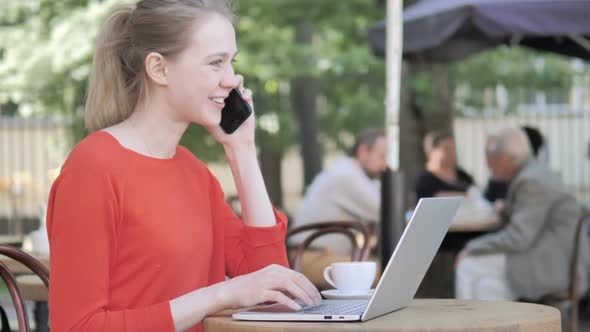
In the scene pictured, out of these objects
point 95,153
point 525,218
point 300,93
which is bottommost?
point 525,218

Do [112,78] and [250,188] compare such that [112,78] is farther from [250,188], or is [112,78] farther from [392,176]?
[392,176]

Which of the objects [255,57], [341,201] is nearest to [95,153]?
[341,201]

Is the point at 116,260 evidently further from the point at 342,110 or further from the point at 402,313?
the point at 342,110

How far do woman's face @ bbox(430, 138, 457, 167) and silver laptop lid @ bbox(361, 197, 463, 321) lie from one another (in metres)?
6.76

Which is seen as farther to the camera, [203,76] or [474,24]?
[474,24]

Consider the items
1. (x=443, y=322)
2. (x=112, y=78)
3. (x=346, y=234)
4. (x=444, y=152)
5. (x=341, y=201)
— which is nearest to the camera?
(x=443, y=322)

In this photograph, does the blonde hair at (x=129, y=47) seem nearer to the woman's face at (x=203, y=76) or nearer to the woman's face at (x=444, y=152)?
the woman's face at (x=203, y=76)

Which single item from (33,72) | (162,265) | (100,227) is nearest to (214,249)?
(162,265)

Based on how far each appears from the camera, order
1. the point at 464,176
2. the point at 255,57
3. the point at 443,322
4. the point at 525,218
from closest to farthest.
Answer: the point at 443,322, the point at 525,218, the point at 464,176, the point at 255,57

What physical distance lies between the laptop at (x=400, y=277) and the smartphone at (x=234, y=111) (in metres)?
0.52

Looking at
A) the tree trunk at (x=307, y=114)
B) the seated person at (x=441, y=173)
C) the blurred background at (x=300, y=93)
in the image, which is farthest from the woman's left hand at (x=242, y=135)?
the tree trunk at (x=307, y=114)

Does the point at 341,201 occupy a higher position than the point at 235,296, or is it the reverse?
the point at 235,296

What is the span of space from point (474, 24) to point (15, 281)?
14.1 ft

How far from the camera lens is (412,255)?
210cm
